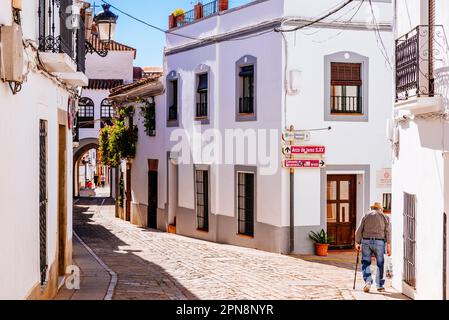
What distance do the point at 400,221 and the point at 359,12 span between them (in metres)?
7.52

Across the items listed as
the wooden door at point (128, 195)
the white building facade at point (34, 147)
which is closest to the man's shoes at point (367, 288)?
the white building facade at point (34, 147)

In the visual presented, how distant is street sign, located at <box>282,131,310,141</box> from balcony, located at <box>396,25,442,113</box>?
6.82 meters

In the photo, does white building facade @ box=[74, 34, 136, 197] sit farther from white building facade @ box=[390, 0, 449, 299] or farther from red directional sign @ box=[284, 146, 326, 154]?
white building facade @ box=[390, 0, 449, 299]

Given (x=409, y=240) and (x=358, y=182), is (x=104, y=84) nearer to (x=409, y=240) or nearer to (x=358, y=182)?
(x=358, y=182)

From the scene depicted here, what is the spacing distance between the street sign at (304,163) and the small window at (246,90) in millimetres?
2086

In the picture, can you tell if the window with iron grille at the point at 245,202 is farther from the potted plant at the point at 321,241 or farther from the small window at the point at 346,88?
the small window at the point at 346,88

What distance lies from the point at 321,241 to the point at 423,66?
8244mm

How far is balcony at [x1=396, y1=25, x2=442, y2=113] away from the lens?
9.02 meters

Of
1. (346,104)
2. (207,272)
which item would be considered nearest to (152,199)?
(346,104)

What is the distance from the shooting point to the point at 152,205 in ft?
84.1

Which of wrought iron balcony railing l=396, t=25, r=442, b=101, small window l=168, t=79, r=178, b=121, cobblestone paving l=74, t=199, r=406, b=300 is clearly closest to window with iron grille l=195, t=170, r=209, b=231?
cobblestone paving l=74, t=199, r=406, b=300

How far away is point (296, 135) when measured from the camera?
55.5ft

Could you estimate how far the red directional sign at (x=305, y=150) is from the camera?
16.9 meters
